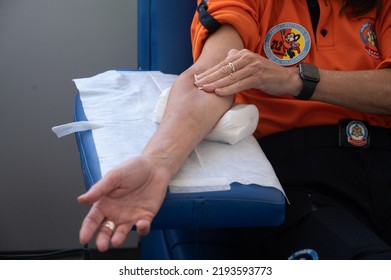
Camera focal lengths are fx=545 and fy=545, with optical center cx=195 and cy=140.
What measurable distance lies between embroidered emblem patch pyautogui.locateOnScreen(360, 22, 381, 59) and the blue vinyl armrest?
1.86 feet

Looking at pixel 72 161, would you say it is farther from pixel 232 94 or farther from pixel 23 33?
pixel 232 94

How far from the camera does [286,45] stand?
1.30m

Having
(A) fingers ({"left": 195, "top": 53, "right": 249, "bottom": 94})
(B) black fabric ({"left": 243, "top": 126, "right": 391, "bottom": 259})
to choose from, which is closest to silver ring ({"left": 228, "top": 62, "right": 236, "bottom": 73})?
(A) fingers ({"left": 195, "top": 53, "right": 249, "bottom": 94})

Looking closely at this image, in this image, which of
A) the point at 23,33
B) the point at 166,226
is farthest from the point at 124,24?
the point at 166,226

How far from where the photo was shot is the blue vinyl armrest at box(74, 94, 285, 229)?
91cm

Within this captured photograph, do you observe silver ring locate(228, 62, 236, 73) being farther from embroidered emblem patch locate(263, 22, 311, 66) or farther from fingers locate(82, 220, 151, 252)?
fingers locate(82, 220, 151, 252)

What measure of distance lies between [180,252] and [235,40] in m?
0.50

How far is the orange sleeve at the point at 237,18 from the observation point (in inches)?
47.4

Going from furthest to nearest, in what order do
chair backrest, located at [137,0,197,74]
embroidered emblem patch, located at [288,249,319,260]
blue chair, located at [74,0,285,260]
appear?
1. chair backrest, located at [137,0,197,74]
2. embroidered emblem patch, located at [288,249,319,260]
3. blue chair, located at [74,0,285,260]

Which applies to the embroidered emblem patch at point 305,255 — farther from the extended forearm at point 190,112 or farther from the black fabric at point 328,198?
the extended forearm at point 190,112

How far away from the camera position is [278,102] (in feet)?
4.24

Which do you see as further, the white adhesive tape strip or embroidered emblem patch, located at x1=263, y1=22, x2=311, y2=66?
embroidered emblem patch, located at x1=263, y1=22, x2=311, y2=66

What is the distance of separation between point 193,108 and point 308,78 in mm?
296

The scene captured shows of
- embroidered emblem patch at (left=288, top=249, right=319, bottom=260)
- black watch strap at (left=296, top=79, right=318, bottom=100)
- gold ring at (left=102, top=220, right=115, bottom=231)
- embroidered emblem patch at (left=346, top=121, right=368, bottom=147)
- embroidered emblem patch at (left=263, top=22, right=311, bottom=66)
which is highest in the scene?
embroidered emblem patch at (left=263, top=22, right=311, bottom=66)
